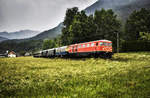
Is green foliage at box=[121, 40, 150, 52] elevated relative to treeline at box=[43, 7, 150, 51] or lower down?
lower down

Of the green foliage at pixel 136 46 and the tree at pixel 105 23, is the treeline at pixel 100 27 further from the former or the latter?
the green foliage at pixel 136 46

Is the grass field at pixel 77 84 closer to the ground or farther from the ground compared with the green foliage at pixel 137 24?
closer to the ground

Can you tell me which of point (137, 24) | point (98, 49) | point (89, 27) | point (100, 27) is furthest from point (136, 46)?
point (100, 27)

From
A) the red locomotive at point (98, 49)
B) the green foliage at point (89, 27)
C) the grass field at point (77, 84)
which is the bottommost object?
the grass field at point (77, 84)

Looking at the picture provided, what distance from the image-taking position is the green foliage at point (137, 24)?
1876 inches

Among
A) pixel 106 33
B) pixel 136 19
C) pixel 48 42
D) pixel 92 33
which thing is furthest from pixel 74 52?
pixel 48 42

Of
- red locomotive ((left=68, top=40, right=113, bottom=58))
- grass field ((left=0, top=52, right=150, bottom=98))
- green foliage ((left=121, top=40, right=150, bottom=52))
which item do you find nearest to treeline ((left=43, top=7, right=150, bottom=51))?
green foliage ((left=121, top=40, right=150, bottom=52))

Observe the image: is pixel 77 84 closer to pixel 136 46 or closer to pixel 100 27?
pixel 136 46

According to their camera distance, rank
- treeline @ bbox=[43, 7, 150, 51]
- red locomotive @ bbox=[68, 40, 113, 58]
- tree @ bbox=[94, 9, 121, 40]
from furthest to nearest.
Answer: tree @ bbox=[94, 9, 121, 40] → treeline @ bbox=[43, 7, 150, 51] → red locomotive @ bbox=[68, 40, 113, 58]

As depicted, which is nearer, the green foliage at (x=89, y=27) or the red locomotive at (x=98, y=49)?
the red locomotive at (x=98, y=49)

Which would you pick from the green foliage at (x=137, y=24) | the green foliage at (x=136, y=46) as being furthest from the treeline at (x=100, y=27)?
the green foliage at (x=136, y=46)

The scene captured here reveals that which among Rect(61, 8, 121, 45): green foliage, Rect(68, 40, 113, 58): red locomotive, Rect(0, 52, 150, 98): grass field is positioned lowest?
Rect(0, 52, 150, 98): grass field

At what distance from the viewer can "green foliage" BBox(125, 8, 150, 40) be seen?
47.6 m

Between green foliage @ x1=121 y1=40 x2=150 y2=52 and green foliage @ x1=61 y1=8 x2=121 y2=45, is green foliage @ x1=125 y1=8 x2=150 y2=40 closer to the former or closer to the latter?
green foliage @ x1=61 y1=8 x2=121 y2=45
